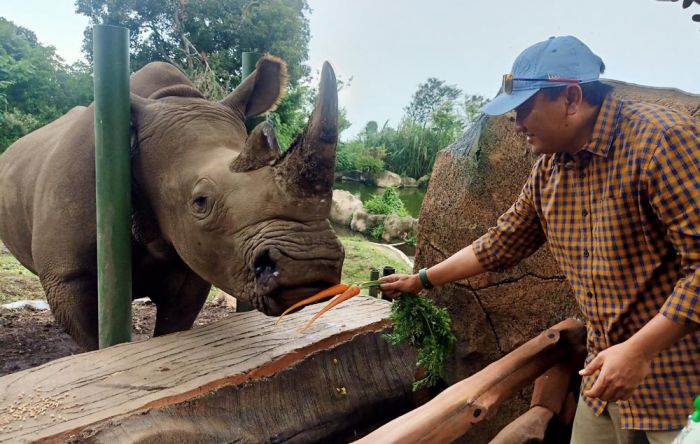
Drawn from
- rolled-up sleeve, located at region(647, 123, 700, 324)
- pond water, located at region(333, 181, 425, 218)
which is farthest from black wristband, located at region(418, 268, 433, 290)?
pond water, located at region(333, 181, 425, 218)

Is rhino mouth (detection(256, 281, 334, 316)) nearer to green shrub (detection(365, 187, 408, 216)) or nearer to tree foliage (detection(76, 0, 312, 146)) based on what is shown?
green shrub (detection(365, 187, 408, 216))

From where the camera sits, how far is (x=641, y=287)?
1.69 meters

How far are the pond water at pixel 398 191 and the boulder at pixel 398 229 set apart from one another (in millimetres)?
3347

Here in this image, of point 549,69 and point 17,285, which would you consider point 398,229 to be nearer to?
point 17,285

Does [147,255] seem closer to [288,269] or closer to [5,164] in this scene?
[288,269]

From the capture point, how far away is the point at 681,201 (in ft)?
4.95

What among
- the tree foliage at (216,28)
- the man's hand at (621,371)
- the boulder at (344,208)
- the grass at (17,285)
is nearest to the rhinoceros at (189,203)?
the man's hand at (621,371)

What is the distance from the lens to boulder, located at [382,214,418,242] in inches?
587

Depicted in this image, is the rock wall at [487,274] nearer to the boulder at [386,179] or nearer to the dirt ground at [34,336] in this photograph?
the dirt ground at [34,336]

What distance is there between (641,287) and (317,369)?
1524mm

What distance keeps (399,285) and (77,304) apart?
1.86 meters

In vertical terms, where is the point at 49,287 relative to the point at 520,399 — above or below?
above

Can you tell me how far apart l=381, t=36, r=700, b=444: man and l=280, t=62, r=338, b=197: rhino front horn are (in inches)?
24.7

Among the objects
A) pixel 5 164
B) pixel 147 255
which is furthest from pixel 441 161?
pixel 5 164
